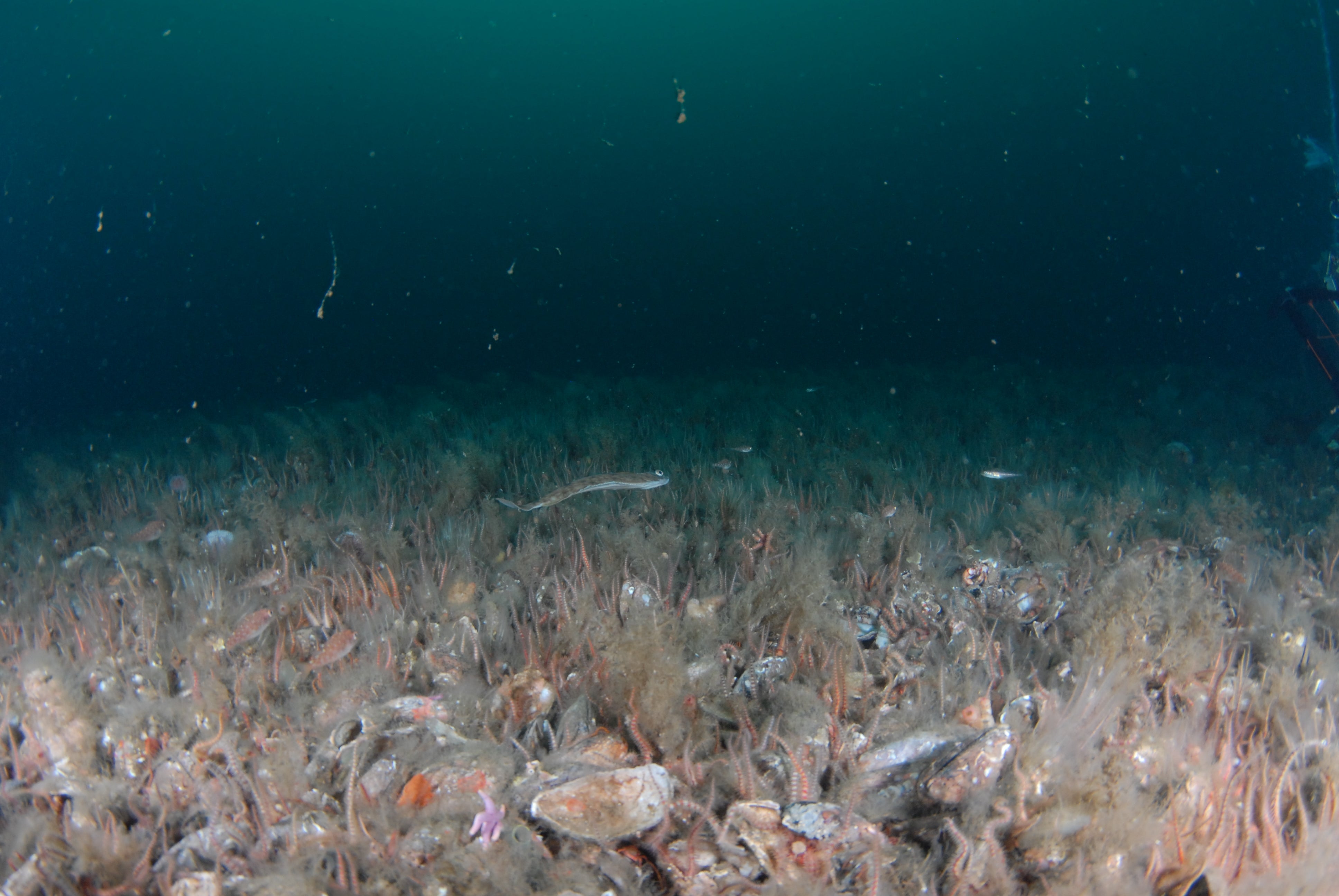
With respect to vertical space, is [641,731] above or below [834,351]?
below

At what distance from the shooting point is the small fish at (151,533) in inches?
171

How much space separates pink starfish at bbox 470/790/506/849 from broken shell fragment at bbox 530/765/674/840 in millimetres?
107

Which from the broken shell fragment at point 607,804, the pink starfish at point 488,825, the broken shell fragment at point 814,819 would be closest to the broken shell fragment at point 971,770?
the broken shell fragment at point 814,819

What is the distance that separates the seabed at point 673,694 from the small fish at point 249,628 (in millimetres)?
11

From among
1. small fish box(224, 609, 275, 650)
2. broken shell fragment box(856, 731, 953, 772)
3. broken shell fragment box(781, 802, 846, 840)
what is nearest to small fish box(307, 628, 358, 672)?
small fish box(224, 609, 275, 650)

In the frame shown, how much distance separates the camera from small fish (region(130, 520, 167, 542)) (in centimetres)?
434

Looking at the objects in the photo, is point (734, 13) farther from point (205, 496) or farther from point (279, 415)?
point (205, 496)

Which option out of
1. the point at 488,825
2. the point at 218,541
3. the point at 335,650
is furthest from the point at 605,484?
the point at 218,541

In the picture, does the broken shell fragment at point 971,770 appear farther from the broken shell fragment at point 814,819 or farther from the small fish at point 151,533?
the small fish at point 151,533

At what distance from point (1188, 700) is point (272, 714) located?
376cm

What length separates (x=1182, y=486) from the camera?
6.24 m

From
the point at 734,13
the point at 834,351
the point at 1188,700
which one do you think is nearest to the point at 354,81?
the point at 734,13

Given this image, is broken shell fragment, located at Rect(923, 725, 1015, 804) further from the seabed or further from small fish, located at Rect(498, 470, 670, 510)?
small fish, located at Rect(498, 470, 670, 510)

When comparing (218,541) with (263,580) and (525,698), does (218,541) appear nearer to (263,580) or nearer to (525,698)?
(263,580)
